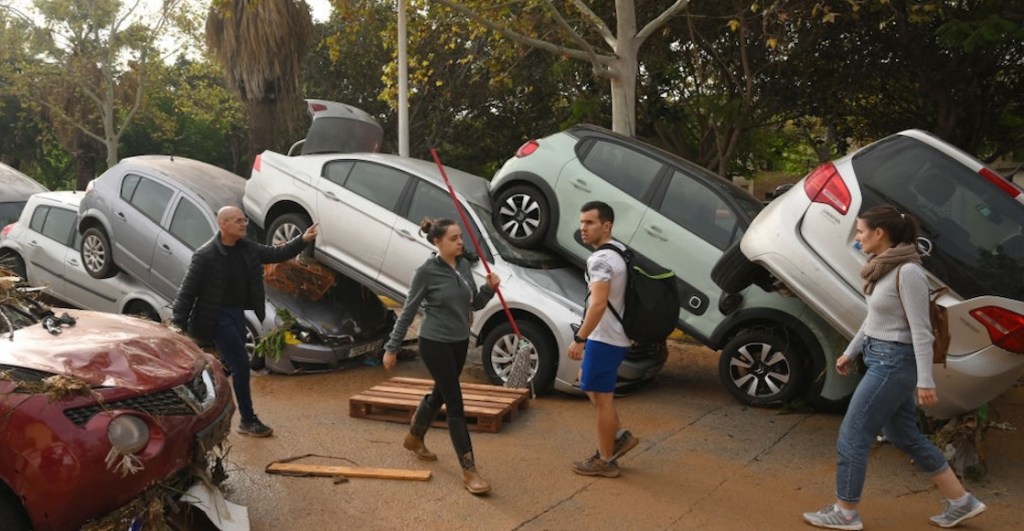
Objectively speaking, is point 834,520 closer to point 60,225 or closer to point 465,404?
point 465,404

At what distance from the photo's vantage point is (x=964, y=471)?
18.3 ft

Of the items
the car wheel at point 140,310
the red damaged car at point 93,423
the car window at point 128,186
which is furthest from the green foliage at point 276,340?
the red damaged car at point 93,423

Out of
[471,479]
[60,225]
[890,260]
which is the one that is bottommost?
[60,225]

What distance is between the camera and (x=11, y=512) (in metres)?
3.72

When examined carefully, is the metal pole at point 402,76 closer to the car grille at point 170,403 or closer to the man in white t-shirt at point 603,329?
the man in white t-shirt at point 603,329

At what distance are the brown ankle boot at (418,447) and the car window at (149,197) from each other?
431 centimetres

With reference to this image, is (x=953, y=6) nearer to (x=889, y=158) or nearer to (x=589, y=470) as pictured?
(x=889, y=158)

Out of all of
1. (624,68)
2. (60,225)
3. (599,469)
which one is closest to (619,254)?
(599,469)

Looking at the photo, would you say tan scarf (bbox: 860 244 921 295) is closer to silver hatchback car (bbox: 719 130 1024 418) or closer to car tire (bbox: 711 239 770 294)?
silver hatchback car (bbox: 719 130 1024 418)

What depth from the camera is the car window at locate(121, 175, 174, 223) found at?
8781 mm

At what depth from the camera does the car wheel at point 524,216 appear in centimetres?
814

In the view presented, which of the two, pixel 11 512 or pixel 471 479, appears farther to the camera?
pixel 471 479

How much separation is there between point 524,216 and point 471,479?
3.46 meters

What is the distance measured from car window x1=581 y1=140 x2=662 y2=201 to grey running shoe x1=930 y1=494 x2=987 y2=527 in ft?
12.4
